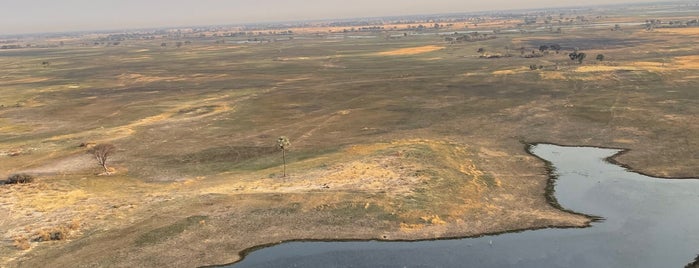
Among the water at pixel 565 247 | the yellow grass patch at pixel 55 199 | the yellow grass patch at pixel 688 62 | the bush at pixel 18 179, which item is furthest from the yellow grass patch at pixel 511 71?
the bush at pixel 18 179

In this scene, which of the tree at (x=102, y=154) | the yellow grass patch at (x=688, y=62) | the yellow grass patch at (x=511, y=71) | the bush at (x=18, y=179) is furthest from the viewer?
the yellow grass patch at (x=511, y=71)

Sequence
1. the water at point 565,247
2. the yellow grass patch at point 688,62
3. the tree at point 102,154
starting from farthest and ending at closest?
1. the yellow grass patch at point 688,62
2. the tree at point 102,154
3. the water at point 565,247

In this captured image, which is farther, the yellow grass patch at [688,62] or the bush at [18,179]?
the yellow grass patch at [688,62]

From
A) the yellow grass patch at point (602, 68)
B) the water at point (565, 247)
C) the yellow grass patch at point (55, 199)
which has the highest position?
the yellow grass patch at point (602, 68)

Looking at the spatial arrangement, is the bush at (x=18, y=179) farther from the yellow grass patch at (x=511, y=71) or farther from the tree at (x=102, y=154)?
the yellow grass patch at (x=511, y=71)

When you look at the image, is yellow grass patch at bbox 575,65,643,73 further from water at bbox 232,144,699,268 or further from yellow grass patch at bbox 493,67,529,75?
water at bbox 232,144,699,268

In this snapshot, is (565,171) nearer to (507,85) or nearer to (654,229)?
(654,229)

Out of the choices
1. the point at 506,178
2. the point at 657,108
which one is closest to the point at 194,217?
the point at 506,178
